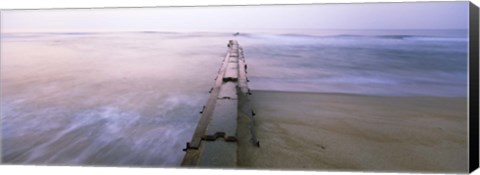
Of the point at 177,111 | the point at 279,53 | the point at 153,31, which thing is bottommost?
the point at 177,111

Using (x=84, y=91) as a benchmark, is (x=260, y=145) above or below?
below

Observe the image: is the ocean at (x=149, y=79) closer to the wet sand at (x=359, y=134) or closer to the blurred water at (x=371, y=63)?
the blurred water at (x=371, y=63)

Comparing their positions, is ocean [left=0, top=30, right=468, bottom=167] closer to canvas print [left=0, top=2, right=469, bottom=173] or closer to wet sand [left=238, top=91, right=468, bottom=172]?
canvas print [left=0, top=2, right=469, bottom=173]

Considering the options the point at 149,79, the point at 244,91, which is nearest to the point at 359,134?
the point at 244,91

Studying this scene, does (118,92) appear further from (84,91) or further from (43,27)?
(43,27)

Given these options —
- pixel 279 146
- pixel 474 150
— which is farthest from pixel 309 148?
pixel 474 150

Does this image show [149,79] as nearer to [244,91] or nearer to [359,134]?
[244,91]

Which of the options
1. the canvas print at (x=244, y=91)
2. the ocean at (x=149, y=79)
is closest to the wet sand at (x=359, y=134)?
the canvas print at (x=244, y=91)
